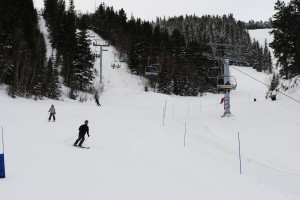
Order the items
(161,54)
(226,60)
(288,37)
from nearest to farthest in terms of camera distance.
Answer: (226,60) → (288,37) → (161,54)

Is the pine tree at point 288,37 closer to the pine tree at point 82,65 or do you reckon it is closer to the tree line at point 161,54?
the tree line at point 161,54

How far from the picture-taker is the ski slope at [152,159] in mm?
9484

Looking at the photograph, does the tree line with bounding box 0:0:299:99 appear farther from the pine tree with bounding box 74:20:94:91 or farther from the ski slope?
the ski slope

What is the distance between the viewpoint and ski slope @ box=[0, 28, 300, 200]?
9.48 metres

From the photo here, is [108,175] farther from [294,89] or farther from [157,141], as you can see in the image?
[294,89]

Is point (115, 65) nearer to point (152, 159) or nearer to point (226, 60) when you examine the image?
point (226, 60)

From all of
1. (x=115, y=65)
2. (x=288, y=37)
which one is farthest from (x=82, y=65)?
(x=288, y=37)

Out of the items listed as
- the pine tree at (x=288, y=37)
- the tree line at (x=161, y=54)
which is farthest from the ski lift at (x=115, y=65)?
the pine tree at (x=288, y=37)

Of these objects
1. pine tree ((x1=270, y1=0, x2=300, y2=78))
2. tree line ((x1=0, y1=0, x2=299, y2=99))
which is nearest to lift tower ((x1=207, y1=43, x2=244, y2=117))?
tree line ((x1=0, y1=0, x2=299, y2=99))

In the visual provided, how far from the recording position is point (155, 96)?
54531mm

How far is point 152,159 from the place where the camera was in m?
14.1

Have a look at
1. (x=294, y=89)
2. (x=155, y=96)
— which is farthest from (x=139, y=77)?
(x=294, y=89)

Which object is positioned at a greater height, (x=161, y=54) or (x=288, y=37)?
(x=161, y=54)

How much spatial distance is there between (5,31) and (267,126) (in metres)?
35.2
